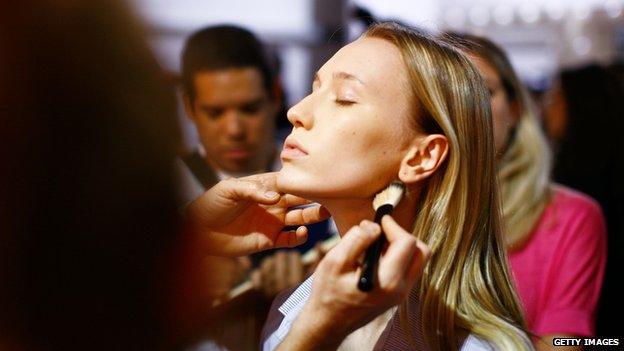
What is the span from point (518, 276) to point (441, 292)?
1.95 ft

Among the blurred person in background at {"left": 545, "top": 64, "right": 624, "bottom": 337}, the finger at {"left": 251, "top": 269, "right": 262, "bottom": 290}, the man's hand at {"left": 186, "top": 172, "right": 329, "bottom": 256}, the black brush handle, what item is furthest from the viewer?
the blurred person in background at {"left": 545, "top": 64, "right": 624, "bottom": 337}

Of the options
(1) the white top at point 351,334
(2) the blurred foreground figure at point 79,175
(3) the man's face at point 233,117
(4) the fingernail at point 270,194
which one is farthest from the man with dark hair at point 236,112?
(2) the blurred foreground figure at point 79,175

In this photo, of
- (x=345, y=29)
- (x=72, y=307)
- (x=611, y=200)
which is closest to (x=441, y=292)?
(x=72, y=307)

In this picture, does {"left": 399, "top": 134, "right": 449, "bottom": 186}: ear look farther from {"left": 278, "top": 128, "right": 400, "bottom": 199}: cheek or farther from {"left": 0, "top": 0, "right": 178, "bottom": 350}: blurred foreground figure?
{"left": 0, "top": 0, "right": 178, "bottom": 350}: blurred foreground figure

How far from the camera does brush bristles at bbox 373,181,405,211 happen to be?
3.21 feet

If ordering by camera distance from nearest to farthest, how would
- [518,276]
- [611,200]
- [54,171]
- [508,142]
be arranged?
[54,171] < [518,276] < [508,142] < [611,200]

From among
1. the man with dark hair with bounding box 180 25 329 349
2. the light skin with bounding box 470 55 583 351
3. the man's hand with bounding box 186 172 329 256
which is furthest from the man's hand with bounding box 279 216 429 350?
the light skin with bounding box 470 55 583 351

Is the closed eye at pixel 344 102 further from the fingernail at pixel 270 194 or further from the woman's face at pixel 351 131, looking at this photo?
the fingernail at pixel 270 194

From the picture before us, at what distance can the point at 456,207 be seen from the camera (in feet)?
3.37

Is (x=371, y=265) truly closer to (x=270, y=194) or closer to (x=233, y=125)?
(x=270, y=194)

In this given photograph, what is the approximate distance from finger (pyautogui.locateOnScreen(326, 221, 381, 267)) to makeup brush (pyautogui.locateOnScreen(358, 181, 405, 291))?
0.04ft

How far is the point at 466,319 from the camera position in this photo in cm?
100

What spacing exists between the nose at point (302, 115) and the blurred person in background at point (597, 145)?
125 centimetres

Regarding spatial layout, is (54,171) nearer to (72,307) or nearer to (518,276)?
(72,307)
